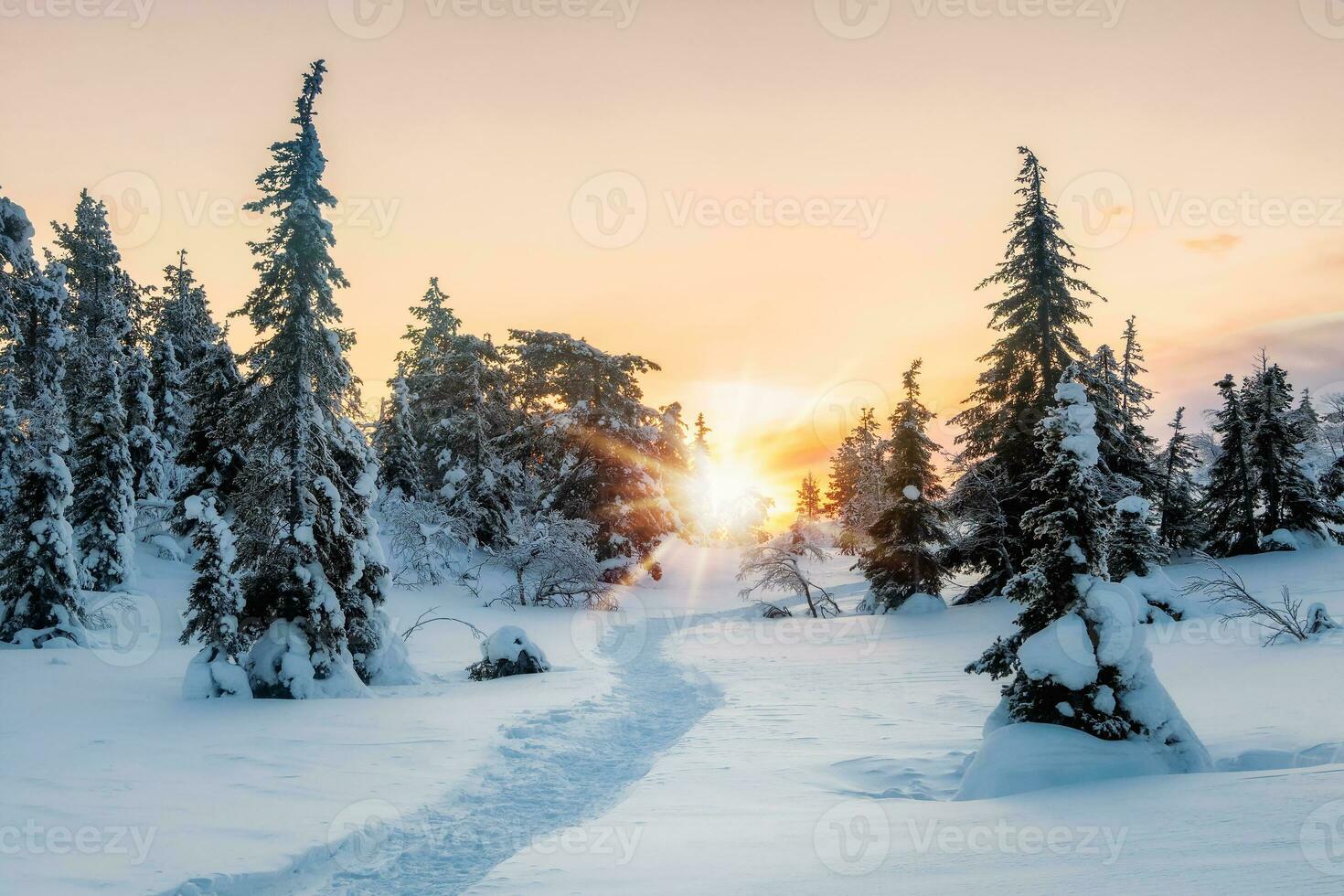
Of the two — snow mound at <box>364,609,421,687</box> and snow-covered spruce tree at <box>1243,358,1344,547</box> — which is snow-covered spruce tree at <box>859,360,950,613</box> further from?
snow mound at <box>364,609,421,687</box>

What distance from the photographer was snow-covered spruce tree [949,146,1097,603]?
25.2 meters

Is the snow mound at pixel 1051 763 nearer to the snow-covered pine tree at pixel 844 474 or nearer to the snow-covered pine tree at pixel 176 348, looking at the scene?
the snow-covered pine tree at pixel 176 348

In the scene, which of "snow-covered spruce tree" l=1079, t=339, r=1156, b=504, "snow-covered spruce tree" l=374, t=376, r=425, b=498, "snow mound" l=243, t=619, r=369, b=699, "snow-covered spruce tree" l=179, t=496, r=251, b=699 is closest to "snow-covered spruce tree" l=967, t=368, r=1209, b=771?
"snow mound" l=243, t=619, r=369, b=699

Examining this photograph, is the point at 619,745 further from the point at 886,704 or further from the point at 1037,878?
the point at 1037,878

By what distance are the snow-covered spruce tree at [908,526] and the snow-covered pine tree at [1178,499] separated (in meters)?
8.12

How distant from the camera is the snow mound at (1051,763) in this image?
7.11 m

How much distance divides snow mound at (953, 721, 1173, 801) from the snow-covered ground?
0.55 ft

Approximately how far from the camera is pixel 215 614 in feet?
48.1

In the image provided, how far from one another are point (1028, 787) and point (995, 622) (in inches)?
689

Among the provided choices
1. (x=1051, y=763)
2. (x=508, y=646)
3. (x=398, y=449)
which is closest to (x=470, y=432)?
(x=398, y=449)

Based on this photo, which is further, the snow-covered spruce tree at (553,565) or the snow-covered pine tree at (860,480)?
the snow-covered pine tree at (860,480)

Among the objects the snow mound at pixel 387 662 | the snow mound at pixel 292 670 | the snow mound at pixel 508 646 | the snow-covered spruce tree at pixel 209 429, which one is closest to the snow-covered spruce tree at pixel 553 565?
the snow-covered spruce tree at pixel 209 429

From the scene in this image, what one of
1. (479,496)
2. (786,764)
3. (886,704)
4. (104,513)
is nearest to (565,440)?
(479,496)

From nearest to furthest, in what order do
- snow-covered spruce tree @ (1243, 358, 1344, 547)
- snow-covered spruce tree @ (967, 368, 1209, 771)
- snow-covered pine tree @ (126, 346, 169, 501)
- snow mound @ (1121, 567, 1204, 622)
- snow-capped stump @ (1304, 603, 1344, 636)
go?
snow-covered spruce tree @ (967, 368, 1209, 771), snow-capped stump @ (1304, 603, 1344, 636), snow mound @ (1121, 567, 1204, 622), snow-covered spruce tree @ (1243, 358, 1344, 547), snow-covered pine tree @ (126, 346, 169, 501)
